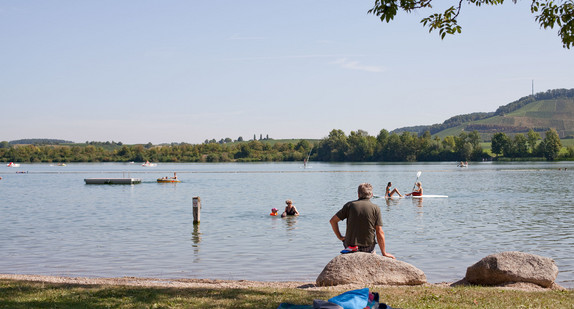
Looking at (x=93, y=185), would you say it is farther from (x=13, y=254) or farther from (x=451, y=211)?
(x=13, y=254)

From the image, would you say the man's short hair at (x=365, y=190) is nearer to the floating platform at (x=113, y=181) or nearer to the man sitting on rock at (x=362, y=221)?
the man sitting on rock at (x=362, y=221)

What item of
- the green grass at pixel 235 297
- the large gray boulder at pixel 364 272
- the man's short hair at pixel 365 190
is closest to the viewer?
the green grass at pixel 235 297

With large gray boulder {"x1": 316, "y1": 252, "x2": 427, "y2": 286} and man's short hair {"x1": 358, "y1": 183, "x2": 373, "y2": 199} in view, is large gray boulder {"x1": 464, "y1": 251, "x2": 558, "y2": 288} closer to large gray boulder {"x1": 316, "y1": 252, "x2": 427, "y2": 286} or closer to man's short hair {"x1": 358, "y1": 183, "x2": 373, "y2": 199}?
large gray boulder {"x1": 316, "y1": 252, "x2": 427, "y2": 286}

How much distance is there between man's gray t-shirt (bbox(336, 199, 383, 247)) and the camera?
12.0 metres

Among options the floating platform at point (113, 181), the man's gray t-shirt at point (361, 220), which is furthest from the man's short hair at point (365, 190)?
the floating platform at point (113, 181)

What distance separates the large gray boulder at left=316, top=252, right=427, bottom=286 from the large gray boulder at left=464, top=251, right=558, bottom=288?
166 centimetres

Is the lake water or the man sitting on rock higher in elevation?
the man sitting on rock

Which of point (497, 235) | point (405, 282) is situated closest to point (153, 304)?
point (405, 282)

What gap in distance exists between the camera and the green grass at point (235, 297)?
387 inches

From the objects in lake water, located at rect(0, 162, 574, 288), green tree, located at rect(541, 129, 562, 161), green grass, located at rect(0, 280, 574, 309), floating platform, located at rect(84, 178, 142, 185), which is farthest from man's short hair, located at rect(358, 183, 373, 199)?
green tree, located at rect(541, 129, 562, 161)

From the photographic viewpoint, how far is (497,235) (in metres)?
25.6

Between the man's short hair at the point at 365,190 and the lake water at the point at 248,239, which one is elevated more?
the man's short hair at the point at 365,190

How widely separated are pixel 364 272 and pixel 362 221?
Answer: 1.22 meters

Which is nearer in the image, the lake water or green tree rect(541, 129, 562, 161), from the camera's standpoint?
the lake water
